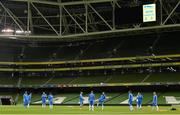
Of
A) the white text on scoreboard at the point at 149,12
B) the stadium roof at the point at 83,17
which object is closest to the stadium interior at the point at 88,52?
the stadium roof at the point at 83,17

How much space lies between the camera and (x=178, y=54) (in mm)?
63562

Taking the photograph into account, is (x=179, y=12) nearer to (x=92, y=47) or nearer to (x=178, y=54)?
(x=178, y=54)

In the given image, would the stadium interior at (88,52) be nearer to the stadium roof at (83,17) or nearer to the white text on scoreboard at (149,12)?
the stadium roof at (83,17)

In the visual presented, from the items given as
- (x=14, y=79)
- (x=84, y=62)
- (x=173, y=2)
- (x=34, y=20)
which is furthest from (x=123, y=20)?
(x=14, y=79)

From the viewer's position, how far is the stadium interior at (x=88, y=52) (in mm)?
63281

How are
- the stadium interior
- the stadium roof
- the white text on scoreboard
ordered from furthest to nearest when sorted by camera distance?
the stadium interior → the stadium roof → the white text on scoreboard

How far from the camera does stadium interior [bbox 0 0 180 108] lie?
208ft

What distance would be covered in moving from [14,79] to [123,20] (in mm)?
26911

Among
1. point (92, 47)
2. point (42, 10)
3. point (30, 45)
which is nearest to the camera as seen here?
point (42, 10)

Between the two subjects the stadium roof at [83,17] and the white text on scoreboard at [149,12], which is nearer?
the white text on scoreboard at [149,12]

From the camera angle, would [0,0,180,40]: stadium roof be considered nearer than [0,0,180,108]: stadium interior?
Yes

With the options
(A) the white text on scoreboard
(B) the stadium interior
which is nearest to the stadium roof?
(B) the stadium interior

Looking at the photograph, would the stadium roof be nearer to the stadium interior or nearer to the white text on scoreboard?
the stadium interior

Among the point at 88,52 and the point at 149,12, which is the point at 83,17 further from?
the point at 149,12
